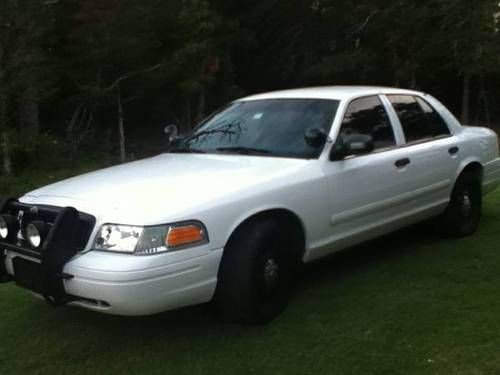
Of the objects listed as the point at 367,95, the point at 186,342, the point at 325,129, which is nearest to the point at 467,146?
the point at 367,95

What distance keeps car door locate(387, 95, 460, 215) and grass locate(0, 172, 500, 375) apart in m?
0.64

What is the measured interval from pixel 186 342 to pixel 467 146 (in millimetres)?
3351

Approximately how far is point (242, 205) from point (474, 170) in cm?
311

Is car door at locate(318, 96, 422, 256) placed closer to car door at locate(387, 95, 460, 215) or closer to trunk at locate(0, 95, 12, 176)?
car door at locate(387, 95, 460, 215)

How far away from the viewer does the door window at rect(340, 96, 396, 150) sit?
5074 mm

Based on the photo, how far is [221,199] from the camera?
12.9ft

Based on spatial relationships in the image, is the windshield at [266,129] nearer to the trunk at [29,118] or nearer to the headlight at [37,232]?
the headlight at [37,232]

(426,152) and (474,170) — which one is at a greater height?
(426,152)

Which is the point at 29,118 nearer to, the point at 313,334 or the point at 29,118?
the point at 29,118

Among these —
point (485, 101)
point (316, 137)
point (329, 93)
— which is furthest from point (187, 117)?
point (316, 137)

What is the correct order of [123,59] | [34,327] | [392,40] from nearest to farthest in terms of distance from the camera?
[34,327] < [123,59] < [392,40]

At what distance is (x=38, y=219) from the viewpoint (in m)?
4.05

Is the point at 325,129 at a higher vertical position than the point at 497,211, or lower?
higher

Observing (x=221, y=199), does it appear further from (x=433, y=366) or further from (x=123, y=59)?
(x=123, y=59)
